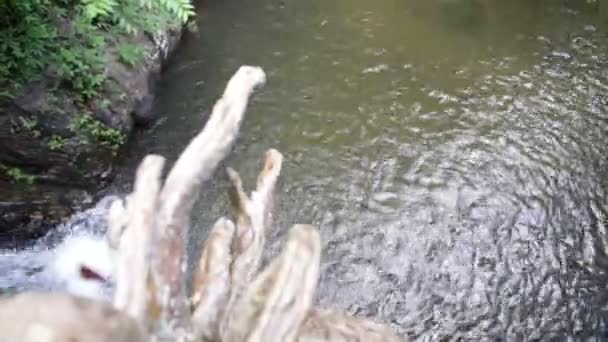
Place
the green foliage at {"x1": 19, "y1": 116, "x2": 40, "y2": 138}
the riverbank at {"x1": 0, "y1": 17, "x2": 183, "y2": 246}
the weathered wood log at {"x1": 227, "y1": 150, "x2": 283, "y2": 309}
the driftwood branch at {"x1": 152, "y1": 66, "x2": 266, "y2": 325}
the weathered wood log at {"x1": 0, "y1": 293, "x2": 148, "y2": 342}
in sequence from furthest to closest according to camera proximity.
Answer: the green foliage at {"x1": 19, "y1": 116, "x2": 40, "y2": 138}, the riverbank at {"x1": 0, "y1": 17, "x2": 183, "y2": 246}, the weathered wood log at {"x1": 227, "y1": 150, "x2": 283, "y2": 309}, the driftwood branch at {"x1": 152, "y1": 66, "x2": 266, "y2": 325}, the weathered wood log at {"x1": 0, "y1": 293, "x2": 148, "y2": 342}

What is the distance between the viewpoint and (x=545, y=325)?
4.66 metres

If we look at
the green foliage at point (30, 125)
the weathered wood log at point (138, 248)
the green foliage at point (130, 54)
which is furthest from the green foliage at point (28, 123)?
the weathered wood log at point (138, 248)

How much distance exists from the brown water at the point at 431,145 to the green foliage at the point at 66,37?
0.77 m

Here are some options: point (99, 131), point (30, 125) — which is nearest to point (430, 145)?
point (99, 131)

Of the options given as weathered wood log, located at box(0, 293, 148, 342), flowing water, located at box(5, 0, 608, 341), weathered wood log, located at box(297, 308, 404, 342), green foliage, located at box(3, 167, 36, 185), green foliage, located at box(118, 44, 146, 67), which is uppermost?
weathered wood log, located at box(0, 293, 148, 342)

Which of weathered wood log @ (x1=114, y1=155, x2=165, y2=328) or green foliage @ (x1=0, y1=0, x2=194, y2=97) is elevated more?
weathered wood log @ (x1=114, y1=155, x2=165, y2=328)

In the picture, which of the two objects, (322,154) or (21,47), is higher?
(21,47)

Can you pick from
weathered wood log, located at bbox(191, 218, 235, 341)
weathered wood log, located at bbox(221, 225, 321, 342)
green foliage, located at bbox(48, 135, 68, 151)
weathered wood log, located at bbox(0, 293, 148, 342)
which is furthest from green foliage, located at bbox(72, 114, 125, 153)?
weathered wood log, located at bbox(0, 293, 148, 342)

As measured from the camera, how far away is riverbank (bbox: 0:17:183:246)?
497 centimetres

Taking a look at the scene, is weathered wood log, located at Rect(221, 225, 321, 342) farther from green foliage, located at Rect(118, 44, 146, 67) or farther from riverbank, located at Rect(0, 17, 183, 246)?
green foliage, located at Rect(118, 44, 146, 67)

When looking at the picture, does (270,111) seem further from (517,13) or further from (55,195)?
(517,13)

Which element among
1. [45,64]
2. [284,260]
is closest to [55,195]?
[45,64]

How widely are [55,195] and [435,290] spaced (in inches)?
112

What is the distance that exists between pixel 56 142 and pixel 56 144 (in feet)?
0.06
